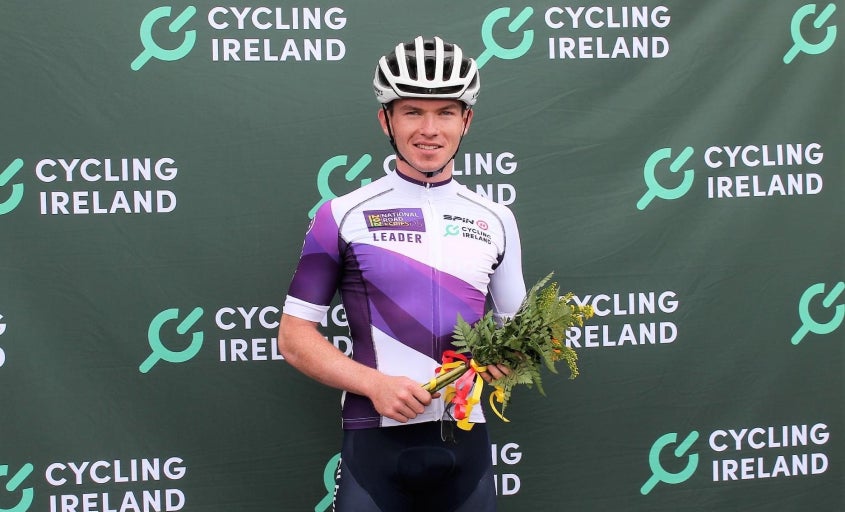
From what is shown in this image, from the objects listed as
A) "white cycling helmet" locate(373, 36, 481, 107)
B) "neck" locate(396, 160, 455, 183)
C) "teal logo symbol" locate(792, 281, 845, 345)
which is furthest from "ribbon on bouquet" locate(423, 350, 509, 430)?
"teal logo symbol" locate(792, 281, 845, 345)

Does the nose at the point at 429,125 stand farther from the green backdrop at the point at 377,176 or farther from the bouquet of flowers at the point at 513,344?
the green backdrop at the point at 377,176

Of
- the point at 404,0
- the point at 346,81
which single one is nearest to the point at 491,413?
the point at 346,81

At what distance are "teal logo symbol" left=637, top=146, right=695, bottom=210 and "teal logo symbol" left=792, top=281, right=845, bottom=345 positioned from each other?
1.94 ft

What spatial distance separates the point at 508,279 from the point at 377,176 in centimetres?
74

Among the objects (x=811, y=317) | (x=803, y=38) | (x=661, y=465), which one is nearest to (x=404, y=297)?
(x=661, y=465)

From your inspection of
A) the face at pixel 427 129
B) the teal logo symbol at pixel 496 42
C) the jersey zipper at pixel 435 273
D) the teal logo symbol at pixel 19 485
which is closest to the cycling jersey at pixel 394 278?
the jersey zipper at pixel 435 273

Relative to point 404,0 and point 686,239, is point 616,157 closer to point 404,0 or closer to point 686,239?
point 686,239

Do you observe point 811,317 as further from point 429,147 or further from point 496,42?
point 429,147

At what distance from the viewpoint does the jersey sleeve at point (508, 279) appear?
7.95ft

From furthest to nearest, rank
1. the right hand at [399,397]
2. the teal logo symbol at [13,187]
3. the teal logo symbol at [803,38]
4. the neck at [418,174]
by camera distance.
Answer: the teal logo symbol at [803,38] < the teal logo symbol at [13,187] < the neck at [418,174] < the right hand at [399,397]

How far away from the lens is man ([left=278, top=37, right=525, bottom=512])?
2203 mm

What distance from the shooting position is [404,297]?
2.23 meters

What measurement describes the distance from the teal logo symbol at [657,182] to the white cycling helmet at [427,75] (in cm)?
99

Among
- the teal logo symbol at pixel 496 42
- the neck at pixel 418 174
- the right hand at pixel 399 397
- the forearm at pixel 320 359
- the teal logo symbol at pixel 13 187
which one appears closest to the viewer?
the right hand at pixel 399 397
